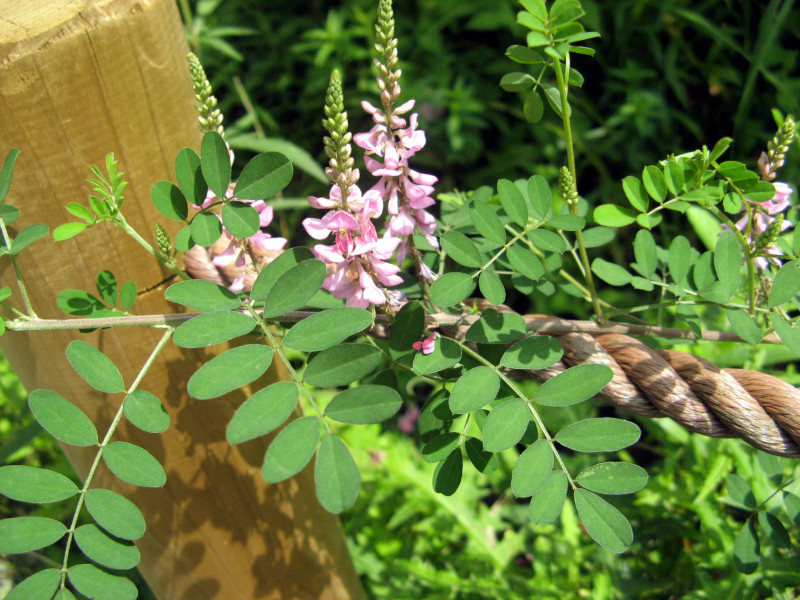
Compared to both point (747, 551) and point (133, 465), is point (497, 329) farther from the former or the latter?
point (747, 551)

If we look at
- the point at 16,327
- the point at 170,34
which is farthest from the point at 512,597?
the point at 170,34

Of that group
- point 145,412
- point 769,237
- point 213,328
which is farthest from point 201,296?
point 769,237

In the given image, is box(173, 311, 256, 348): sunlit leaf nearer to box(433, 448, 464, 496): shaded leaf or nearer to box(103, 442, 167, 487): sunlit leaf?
box(103, 442, 167, 487): sunlit leaf

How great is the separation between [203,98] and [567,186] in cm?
50

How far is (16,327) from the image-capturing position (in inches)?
32.6

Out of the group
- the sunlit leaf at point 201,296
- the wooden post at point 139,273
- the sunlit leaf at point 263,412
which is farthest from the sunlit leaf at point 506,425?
the wooden post at point 139,273

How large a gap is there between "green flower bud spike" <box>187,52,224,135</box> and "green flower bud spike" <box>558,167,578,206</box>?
1.51 ft

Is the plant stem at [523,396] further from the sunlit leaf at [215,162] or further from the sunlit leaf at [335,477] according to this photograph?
the sunlit leaf at [215,162]

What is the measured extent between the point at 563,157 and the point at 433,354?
7.20ft

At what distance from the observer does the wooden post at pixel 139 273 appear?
2.67ft

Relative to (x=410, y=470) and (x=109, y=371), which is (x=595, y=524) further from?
(x=410, y=470)

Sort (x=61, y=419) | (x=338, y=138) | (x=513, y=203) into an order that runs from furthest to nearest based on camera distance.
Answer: (x=513, y=203) → (x=61, y=419) → (x=338, y=138)

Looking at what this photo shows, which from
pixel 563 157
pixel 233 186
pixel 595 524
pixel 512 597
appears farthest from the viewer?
pixel 563 157

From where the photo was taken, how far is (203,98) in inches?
30.4
